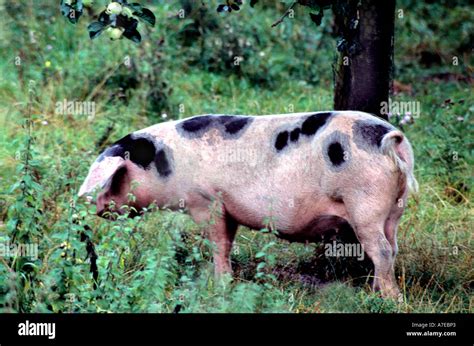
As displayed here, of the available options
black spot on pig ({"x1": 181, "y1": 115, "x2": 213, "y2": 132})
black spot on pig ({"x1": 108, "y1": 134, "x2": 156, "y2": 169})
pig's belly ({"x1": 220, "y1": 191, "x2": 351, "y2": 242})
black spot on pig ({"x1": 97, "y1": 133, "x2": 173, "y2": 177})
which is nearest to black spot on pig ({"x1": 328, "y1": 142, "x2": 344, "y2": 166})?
pig's belly ({"x1": 220, "y1": 191, "x2": 351, "y2": 242})

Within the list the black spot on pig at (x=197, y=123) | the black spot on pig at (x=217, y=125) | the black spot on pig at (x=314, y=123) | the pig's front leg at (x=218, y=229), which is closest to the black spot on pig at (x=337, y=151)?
the black spot on pig at (x=314, y=123)

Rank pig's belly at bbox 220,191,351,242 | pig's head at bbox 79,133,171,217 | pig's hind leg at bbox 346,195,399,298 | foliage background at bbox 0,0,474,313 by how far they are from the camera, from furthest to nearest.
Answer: pig's head at bbox 79,133,171,217 → pig's belly at bbox 220,191,351,242 → pig's hind leg at bbox 346,195,399,298 → foliage background at bbox 0,0,474,313

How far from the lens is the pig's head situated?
6.27m

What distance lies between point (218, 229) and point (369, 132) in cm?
120

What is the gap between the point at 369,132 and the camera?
5730mm

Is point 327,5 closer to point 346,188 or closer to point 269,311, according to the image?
point 346,188

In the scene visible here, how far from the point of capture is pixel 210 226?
6.03 meters

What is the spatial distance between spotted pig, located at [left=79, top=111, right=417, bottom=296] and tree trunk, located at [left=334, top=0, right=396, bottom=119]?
717mm

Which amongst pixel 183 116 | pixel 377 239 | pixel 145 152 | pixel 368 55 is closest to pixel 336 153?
pixel 377 239

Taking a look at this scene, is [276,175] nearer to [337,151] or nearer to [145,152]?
[337,151]

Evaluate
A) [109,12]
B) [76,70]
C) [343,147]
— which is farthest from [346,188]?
[76,70]

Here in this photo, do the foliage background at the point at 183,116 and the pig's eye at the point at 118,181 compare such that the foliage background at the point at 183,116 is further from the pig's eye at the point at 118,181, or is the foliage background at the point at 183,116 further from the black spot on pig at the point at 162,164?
the black spot on pig at the point at 162,164

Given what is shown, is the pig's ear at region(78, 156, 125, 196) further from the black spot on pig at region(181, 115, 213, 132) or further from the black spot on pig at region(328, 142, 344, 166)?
the black spot on pig at region(328, 142, 344, 166)

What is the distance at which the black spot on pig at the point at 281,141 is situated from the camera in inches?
235
